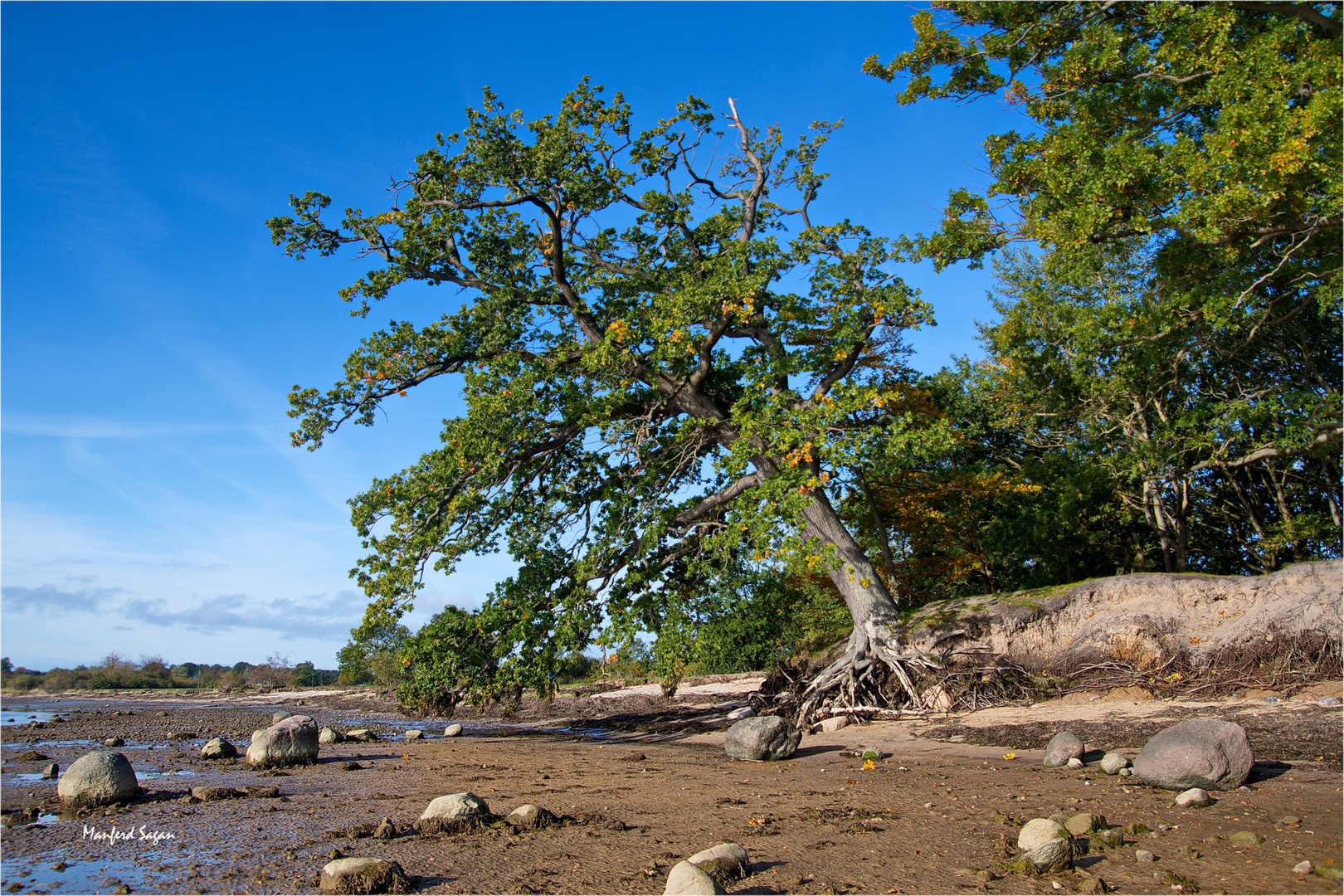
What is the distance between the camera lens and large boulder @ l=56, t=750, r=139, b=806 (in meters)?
7.07

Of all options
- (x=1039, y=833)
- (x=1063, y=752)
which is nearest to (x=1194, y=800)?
(x=1039, y=833)

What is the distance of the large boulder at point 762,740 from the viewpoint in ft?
35.6

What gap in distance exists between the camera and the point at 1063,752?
8789mm

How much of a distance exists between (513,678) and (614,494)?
12.8 feet

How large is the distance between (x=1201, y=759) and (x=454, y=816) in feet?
21.9

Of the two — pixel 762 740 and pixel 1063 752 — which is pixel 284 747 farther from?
pixel 1063 752

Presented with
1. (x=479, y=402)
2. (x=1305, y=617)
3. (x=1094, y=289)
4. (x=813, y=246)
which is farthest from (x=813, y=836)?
(x=1094, y=289)

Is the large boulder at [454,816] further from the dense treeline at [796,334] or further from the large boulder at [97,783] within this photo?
the dense treeline at [796,334]

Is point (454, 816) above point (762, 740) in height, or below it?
above

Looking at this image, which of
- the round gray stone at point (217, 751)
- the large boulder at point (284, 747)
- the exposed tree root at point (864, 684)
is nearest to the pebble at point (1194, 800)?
the exposed tree root at point (864, 684)

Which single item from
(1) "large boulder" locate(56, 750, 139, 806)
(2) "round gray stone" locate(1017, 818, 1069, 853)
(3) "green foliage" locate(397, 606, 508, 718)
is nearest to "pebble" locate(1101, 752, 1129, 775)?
(2) "round gray stone" locate(1017, 818, 1069, 853)

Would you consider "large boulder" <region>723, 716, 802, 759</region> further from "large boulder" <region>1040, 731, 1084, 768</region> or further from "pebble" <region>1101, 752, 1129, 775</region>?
"pebble" <region>1101, 752, 1129, 775</region>

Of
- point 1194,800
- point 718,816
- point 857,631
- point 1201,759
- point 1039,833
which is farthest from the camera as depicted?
point 857,631

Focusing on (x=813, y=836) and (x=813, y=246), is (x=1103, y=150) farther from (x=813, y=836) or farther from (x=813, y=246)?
(x=813, y=836)
